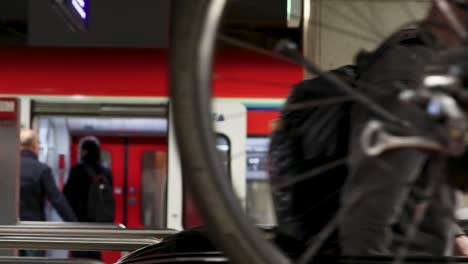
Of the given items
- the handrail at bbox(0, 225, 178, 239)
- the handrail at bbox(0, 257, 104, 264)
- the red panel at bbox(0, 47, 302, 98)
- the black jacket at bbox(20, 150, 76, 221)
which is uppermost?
the red panel at bbox(0, 47, 302, 98)

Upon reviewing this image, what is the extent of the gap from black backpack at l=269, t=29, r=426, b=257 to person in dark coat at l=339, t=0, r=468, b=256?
194 millimetres

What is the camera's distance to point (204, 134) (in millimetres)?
1344

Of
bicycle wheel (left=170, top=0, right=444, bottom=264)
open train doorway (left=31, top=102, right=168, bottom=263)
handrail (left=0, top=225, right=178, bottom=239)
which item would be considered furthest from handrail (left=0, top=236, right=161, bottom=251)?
open train doorway (left=31, top=102, right=168, bottom=263)

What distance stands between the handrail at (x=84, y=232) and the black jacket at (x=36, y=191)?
254 centimetres

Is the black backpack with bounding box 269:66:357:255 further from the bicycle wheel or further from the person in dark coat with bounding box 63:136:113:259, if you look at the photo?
the person in dark coat with bounding box 63:136:113:259

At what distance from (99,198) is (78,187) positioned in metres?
0.23

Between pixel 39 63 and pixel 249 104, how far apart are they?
5.81 feet

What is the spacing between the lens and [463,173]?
1342mm

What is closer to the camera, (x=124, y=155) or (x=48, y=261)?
(x=48, y=261)

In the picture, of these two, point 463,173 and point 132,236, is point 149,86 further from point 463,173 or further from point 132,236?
point 463,173

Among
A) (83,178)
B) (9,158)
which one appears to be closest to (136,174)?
(83,178)

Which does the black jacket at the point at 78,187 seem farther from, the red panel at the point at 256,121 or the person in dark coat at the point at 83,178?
the red panel at the point at 256,121

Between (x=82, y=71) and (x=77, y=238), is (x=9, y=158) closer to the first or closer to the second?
(x=82, y=71)

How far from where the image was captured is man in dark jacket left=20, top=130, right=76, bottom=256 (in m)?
6.59
